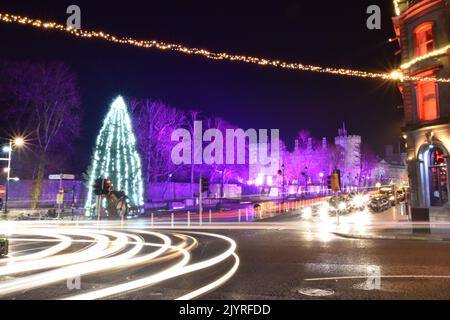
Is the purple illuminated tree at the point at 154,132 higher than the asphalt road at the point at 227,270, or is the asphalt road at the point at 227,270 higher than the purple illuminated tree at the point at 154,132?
the purple illuminated tree at the point at 154,132

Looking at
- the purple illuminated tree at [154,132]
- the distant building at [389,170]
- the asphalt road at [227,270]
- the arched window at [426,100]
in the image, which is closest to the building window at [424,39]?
the arched window at [426,100]

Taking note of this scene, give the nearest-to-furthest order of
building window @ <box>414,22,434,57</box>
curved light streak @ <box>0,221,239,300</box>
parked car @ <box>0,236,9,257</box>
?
curved light streak @ <box>0,221,239,300</box>, parked car @ <box>0,236,9,257</box>, building window @ <box>414,22,434,57</box>

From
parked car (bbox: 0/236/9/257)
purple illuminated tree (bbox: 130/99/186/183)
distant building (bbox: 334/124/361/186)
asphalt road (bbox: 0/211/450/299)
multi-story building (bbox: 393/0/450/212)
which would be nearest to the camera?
asphalt road (bbox: 0/211/450/299)

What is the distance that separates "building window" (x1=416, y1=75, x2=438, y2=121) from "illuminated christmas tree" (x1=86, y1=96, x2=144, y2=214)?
23701 mm

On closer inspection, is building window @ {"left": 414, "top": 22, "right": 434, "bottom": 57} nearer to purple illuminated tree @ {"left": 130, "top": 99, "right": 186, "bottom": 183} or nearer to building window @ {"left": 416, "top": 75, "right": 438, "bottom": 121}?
building window @ {"left": 416, "top": 75, "right": 438, "bottom": 121}

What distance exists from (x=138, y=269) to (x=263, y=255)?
13.8 feet

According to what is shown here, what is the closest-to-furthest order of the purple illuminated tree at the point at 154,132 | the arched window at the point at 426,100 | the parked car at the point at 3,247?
the parked car at the point at 3,247, the arched window at the point at 426,100, the purple illuminated tree at the point at 154,132

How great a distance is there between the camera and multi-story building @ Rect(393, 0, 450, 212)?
2155 centimetres

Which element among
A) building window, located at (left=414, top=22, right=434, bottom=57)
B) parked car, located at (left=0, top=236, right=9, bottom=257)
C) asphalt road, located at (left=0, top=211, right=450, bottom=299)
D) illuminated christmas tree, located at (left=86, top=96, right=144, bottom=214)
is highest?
building window, located at (left=414, top=22, right=434, bottom=57)

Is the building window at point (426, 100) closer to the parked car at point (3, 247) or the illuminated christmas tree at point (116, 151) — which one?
the illuminated christmas tree at point (116, 151)

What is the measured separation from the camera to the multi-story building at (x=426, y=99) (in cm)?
2155

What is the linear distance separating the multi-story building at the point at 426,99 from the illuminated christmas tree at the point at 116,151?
910 inches

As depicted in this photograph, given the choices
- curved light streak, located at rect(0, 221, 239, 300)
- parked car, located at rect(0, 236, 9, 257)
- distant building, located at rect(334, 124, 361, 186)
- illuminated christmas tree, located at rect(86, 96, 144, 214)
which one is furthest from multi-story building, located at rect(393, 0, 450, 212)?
distant building, located at rect(334, 124, 361, 186)
